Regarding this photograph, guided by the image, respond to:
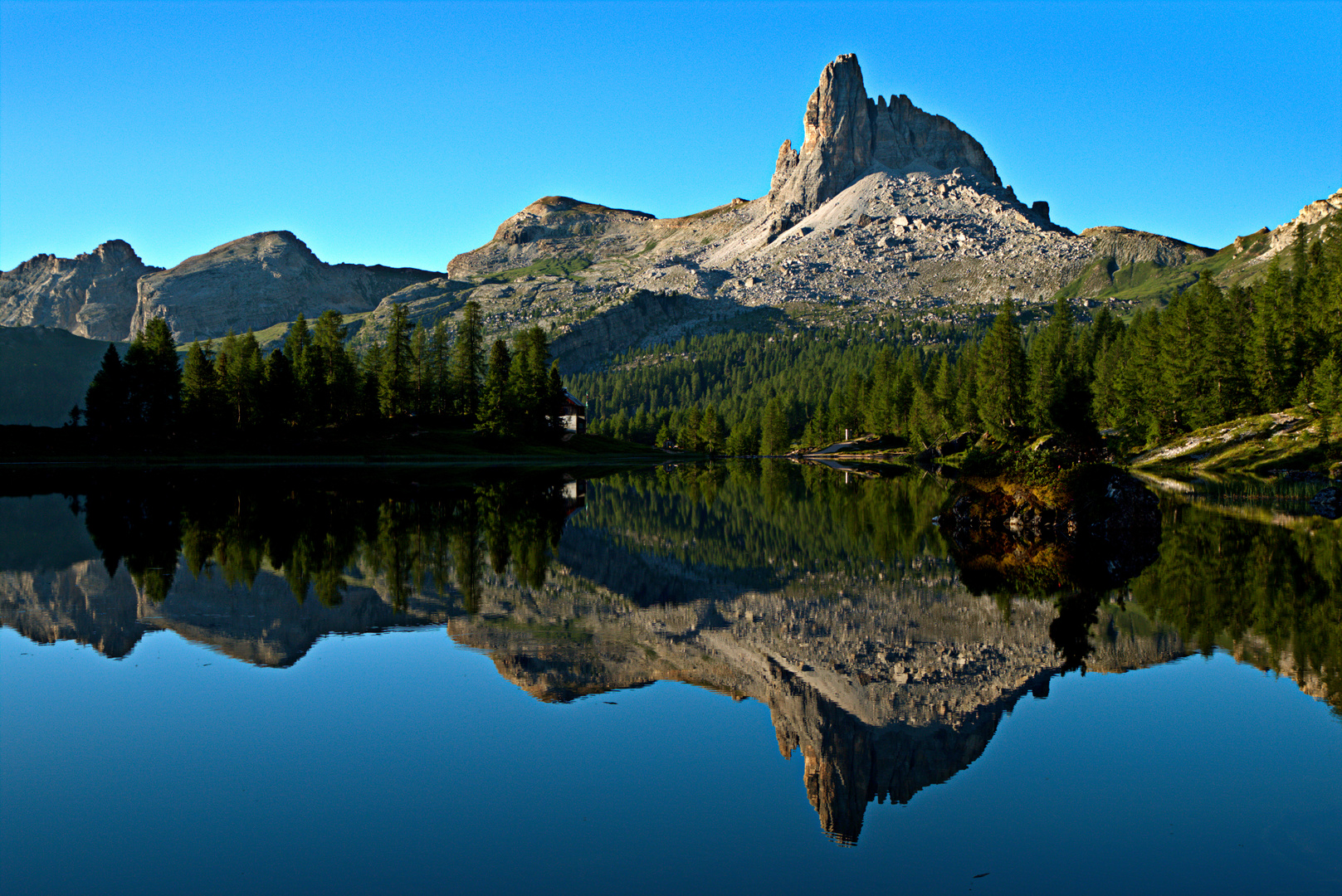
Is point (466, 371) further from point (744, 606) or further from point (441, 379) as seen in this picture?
point (744, 606)

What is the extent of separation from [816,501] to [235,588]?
29.3 metres

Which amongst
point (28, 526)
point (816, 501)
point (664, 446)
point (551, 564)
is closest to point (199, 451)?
point (28, 526)

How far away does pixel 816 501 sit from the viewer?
42.2 meters

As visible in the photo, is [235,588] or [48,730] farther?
[235,588]

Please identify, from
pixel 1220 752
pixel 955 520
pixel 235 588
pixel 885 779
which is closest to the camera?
pixel 885 779

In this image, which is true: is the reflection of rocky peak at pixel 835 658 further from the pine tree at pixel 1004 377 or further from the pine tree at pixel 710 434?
the pine tree at pixel 710 434

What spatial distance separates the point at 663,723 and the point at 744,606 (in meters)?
7.19

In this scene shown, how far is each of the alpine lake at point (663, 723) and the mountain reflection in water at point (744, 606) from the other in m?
0.09

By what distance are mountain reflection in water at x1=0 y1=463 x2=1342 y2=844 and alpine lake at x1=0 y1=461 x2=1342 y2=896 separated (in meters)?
0.09

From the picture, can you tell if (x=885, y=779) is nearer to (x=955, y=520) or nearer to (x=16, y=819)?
(x=16, y=819)

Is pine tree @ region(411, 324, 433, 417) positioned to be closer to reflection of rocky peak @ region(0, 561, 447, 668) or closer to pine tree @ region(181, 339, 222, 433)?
pine tree @ region(181, 339, 222, 433)

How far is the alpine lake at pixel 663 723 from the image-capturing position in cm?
695

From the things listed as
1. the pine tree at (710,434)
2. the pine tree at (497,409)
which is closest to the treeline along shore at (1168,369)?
the pine tree at (710,434)

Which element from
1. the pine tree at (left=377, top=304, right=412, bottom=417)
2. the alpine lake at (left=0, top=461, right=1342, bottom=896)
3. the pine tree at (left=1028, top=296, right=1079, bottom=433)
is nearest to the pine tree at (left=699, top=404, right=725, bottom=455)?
the pine tree at (left=1028, top=296, right=1079, bottom=433)
